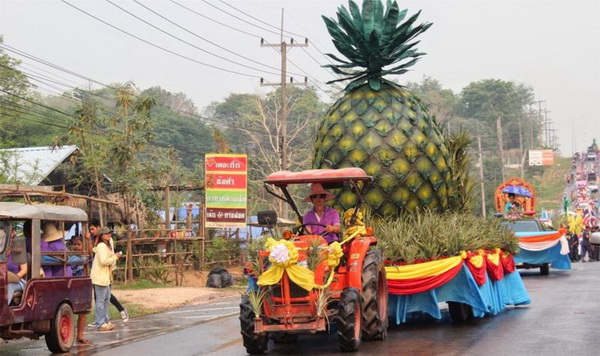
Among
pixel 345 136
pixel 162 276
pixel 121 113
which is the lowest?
pixel 162 276

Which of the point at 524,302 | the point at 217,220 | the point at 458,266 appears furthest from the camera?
the point at 217,220

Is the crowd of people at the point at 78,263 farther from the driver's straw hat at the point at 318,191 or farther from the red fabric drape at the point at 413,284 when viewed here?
the red fabric drape at the point at 413,284

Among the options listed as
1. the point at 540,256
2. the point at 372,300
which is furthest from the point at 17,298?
the point at 540,256

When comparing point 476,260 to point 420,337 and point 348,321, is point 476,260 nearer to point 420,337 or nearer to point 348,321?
point 420,337

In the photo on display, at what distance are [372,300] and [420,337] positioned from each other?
131 cm

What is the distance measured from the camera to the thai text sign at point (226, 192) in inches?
1266

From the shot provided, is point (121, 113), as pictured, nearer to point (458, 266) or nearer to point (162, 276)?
point (162, 276)

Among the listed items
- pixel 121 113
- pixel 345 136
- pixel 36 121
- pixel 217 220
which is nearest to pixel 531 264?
pixel 217 220

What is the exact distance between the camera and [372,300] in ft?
40.8

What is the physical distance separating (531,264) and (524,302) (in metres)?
11.7

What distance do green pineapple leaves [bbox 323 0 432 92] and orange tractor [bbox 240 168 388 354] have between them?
4344mm

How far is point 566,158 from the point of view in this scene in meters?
166

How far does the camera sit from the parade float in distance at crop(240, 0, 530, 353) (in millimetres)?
11922

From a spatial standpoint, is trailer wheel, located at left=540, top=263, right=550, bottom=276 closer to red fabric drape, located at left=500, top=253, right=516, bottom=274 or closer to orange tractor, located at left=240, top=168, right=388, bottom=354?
red fabric drape, located at left=500, top=253, right=516, bottom=274
